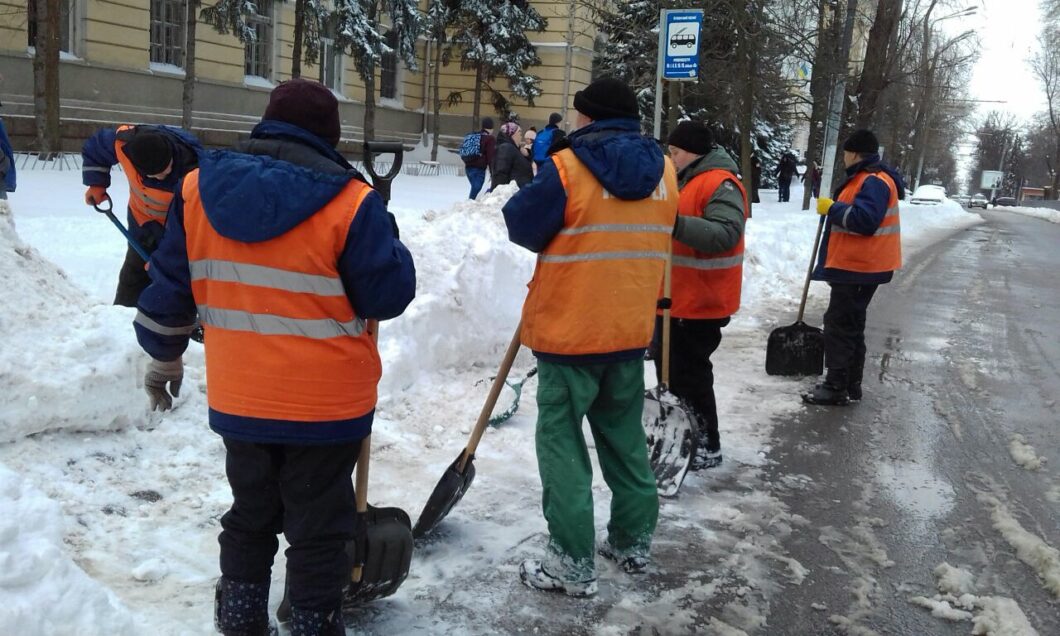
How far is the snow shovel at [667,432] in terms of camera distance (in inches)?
171

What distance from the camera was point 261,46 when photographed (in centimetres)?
2492

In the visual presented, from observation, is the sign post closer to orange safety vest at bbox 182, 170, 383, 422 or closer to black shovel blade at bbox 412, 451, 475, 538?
black shovel blade at bbox 412, 451, 475, 538

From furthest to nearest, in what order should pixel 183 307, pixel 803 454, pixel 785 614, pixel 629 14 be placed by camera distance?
pixel 629 14 → pixel 803 454 → pixel 785 614 → pixel 183 307

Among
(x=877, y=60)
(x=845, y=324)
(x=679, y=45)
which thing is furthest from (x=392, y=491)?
(x=877, y=60)

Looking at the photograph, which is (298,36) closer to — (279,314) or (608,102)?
(608,102)

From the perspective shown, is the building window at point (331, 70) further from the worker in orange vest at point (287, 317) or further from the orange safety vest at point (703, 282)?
the worker in orange vest at point (287, 317)

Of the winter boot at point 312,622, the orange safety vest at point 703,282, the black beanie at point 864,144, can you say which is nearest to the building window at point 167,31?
the black beanie at point 864,144

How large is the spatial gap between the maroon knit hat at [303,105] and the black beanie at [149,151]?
244 cm

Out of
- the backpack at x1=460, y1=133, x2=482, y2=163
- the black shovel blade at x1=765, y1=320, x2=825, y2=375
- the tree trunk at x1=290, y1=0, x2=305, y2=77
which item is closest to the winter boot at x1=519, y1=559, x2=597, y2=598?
the black shovel blade at x1=765, y1=320, x2=825, y2=375

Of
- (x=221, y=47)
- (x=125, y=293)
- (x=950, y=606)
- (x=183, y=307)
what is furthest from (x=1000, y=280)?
(x=221, y=47)

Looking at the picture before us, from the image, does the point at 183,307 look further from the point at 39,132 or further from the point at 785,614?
the point at 39,132

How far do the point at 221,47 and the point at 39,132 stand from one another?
8227mm

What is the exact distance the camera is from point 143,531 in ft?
11.8

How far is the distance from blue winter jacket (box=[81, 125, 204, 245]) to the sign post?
484 centimetres
